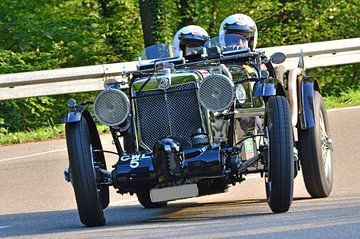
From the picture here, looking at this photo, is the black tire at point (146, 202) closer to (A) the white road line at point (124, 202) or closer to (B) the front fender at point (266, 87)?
(A) the white road line at point (124, 202)

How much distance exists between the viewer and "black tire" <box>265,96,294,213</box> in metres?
9.02

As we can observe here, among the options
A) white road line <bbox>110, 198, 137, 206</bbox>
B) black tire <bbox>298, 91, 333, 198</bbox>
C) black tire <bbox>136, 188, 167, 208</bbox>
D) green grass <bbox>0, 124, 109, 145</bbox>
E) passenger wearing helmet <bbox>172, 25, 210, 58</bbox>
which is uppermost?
passenger wearing helmet <bbox>172, 25, 210, 58</bbox>

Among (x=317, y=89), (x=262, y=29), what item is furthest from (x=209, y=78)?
(x=262, y=29)

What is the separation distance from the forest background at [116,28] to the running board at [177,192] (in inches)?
601

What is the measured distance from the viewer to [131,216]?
10594 millimetres

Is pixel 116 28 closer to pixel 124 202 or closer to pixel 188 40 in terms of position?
pixel 124 202

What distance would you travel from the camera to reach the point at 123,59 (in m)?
28.1

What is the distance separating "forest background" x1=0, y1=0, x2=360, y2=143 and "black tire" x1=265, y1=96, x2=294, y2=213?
15597 mm

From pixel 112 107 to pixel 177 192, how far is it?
3.00ft

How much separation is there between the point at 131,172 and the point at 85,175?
35 cm

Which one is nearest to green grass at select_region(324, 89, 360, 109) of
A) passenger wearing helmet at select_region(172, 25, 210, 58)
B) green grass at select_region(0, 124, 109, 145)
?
green grass at select_region(0, 124, 109, 145)

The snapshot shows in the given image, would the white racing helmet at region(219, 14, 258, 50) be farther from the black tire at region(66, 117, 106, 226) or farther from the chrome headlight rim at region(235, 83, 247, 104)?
the black tire at region(66, 117, 106, 226)

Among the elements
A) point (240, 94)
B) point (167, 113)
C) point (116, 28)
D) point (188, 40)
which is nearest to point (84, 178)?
point (167, 113)

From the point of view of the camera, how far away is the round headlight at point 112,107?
9.71 meters
